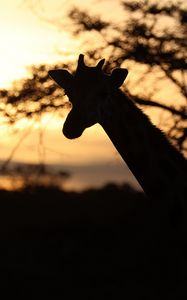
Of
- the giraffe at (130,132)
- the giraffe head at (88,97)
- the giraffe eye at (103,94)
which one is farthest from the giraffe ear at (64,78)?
the giraffe eye at (103,94)

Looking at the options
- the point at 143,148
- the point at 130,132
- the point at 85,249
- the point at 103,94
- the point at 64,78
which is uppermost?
the point at 85,249

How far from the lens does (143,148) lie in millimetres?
7309

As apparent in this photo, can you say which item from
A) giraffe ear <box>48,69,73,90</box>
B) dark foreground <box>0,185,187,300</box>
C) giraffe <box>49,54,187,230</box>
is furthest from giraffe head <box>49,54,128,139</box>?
dark foreground <box>0,185,187,300</box>

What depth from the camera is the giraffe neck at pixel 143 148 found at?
7176mm

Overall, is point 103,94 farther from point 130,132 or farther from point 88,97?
point 130,132

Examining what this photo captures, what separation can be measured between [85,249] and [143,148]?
13112 millimetres

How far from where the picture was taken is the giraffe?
23.5 feet

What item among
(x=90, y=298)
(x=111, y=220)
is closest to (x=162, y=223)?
(x=90, y=298)

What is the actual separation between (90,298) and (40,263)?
12.2 ft

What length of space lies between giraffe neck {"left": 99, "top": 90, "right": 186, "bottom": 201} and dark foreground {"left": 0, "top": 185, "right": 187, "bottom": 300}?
278 centimetres

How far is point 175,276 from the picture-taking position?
15773 millimetres

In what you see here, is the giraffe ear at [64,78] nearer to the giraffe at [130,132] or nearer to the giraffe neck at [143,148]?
the giraffe at [130,132]

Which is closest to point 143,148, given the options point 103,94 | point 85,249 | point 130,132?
point 130,132

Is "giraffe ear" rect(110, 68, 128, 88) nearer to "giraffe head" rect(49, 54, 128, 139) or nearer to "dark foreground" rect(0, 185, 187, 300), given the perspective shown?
"giraffe head" rect(49, 54, 128, 139)
